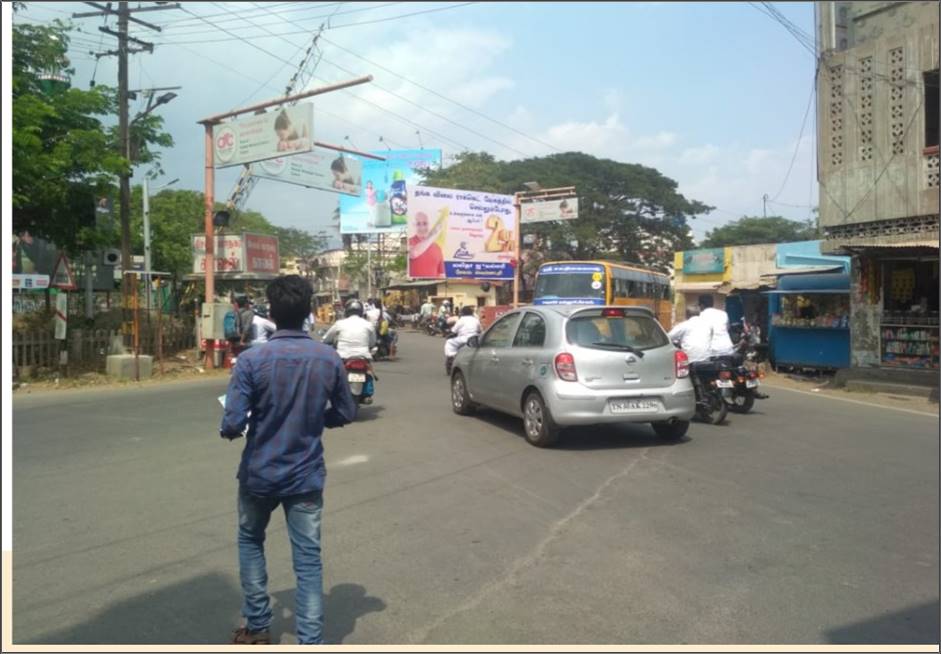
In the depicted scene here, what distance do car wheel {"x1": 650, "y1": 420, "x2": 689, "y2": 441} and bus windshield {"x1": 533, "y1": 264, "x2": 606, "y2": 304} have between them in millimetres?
14963

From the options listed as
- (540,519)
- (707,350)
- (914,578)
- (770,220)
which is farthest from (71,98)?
(770,220)

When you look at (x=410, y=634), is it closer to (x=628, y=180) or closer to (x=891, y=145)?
(x=891, y=145)

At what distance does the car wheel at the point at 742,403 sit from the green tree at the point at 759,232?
40.7 metres

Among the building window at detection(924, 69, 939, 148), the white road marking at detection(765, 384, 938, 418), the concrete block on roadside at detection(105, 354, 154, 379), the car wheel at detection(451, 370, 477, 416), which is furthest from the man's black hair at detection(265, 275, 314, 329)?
the building window at detection(924, 69, 939, 148)

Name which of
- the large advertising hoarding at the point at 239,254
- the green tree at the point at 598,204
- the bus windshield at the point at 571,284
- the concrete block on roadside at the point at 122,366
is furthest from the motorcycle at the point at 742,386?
the green tree at the point at 598,204

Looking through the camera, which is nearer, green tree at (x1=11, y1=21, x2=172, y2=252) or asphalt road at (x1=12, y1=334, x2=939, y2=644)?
asphalt road at (x1=12, y1=334, x2=939, y2=644)

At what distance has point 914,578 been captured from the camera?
4.47 m

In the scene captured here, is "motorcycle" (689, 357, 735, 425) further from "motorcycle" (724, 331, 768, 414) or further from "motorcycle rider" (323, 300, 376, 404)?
"motorcycle rider" (323, 300, 376, 404)

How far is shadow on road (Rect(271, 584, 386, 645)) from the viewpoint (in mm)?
3745

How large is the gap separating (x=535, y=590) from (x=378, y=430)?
5.46m

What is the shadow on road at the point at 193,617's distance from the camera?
12.1 feet

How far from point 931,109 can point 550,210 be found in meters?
16.2

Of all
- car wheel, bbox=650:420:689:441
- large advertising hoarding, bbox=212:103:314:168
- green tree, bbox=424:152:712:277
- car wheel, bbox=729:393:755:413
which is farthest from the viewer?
green tree, bbox=424:152:712:277

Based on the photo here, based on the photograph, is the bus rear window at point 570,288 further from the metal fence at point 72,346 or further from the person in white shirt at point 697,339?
the person in white shirt at point 697,339
